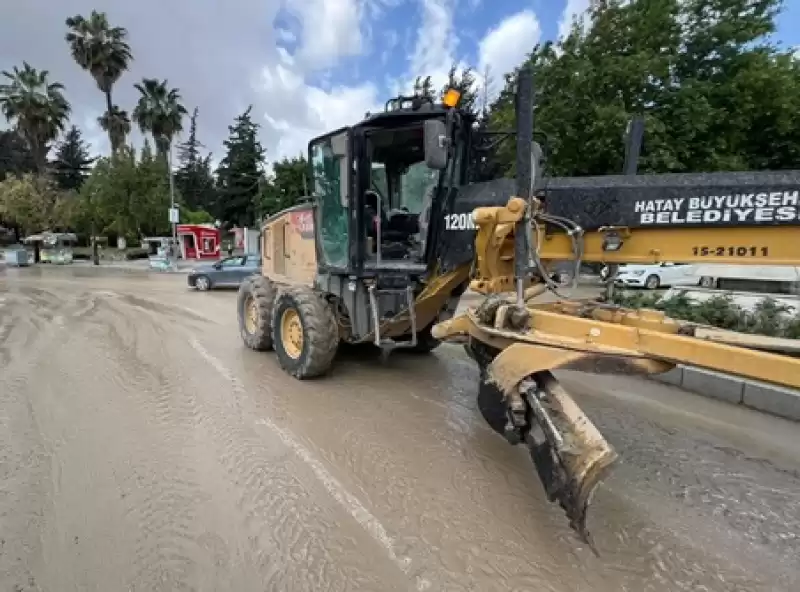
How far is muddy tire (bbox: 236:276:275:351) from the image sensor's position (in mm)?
7188

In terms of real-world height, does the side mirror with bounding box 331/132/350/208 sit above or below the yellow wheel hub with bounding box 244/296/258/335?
above

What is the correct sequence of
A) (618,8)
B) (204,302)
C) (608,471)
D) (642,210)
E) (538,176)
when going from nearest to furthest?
1. (608,471)
2. (642,210)
3. (538,176)
4. (204,302)
5. (618,8)

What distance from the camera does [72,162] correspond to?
6969 centimetres

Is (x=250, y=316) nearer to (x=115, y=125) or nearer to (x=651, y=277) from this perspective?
(x=651, y=277)

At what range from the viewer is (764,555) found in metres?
2.80

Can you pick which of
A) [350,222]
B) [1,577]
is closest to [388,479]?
[1,577]

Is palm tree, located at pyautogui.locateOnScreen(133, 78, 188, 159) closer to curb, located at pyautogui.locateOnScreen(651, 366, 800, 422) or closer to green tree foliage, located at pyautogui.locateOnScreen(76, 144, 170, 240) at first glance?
green tree foliage, located at pyautogui.locateOnScreen(76, 144, 170, 240)

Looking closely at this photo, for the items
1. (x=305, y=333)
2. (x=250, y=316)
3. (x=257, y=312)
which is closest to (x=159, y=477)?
(x=305, y=333)

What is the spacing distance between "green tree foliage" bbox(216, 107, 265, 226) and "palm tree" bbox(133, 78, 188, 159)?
7.78 meters

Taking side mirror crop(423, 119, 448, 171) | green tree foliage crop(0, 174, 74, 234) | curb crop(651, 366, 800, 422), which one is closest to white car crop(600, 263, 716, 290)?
curb crop(651, 366, 800, 422)

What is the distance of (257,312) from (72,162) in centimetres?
7815

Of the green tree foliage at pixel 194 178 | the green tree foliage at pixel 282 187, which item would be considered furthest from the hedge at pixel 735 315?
the green tree foliage at pixel 194 178

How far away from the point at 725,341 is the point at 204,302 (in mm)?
12698

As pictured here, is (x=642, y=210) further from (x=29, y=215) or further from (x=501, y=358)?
(x=29, y=215)
